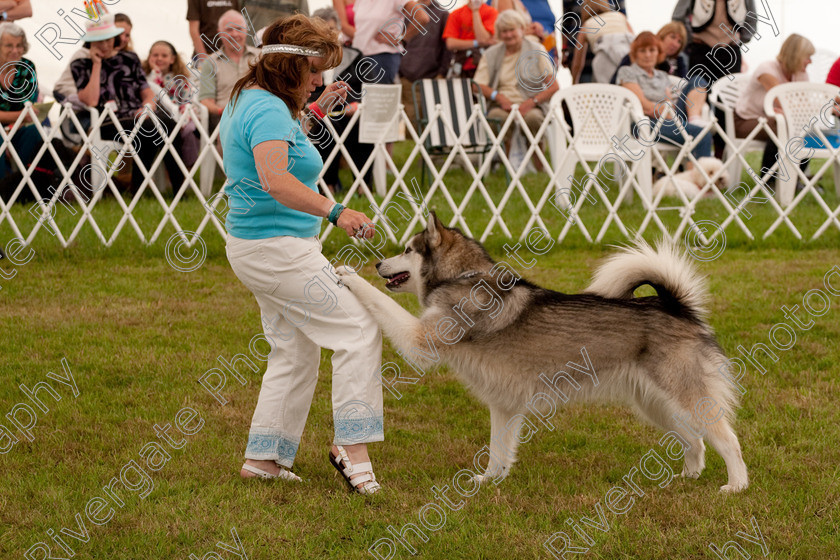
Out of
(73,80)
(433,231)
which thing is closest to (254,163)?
(433,231)

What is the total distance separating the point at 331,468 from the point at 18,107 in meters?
6.17

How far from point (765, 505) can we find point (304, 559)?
1.61 metres

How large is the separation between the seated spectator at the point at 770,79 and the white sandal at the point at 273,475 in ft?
23.3

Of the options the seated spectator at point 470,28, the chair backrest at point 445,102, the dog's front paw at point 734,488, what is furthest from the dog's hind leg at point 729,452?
the seated spectator at point 470,28

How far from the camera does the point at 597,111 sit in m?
8.61

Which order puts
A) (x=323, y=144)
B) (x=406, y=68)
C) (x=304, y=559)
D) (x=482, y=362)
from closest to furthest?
(x=304, y=559) → (x=482, y=362) → (x=323, y=144) → (x=406, y=68)

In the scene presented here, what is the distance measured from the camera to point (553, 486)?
3.39 meters

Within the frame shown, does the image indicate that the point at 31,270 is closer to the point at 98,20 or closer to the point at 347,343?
the point at 98,20

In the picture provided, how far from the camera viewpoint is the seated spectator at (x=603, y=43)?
9.80 m

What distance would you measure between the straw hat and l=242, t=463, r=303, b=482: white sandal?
601 centimetres

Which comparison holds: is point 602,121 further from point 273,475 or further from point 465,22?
point 273,475

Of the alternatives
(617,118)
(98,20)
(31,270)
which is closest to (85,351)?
(31,270)

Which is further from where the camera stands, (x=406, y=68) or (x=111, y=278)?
(x=406, y=68)

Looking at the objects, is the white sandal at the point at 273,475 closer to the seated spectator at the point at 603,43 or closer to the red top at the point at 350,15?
the red top at the point at 350,15
